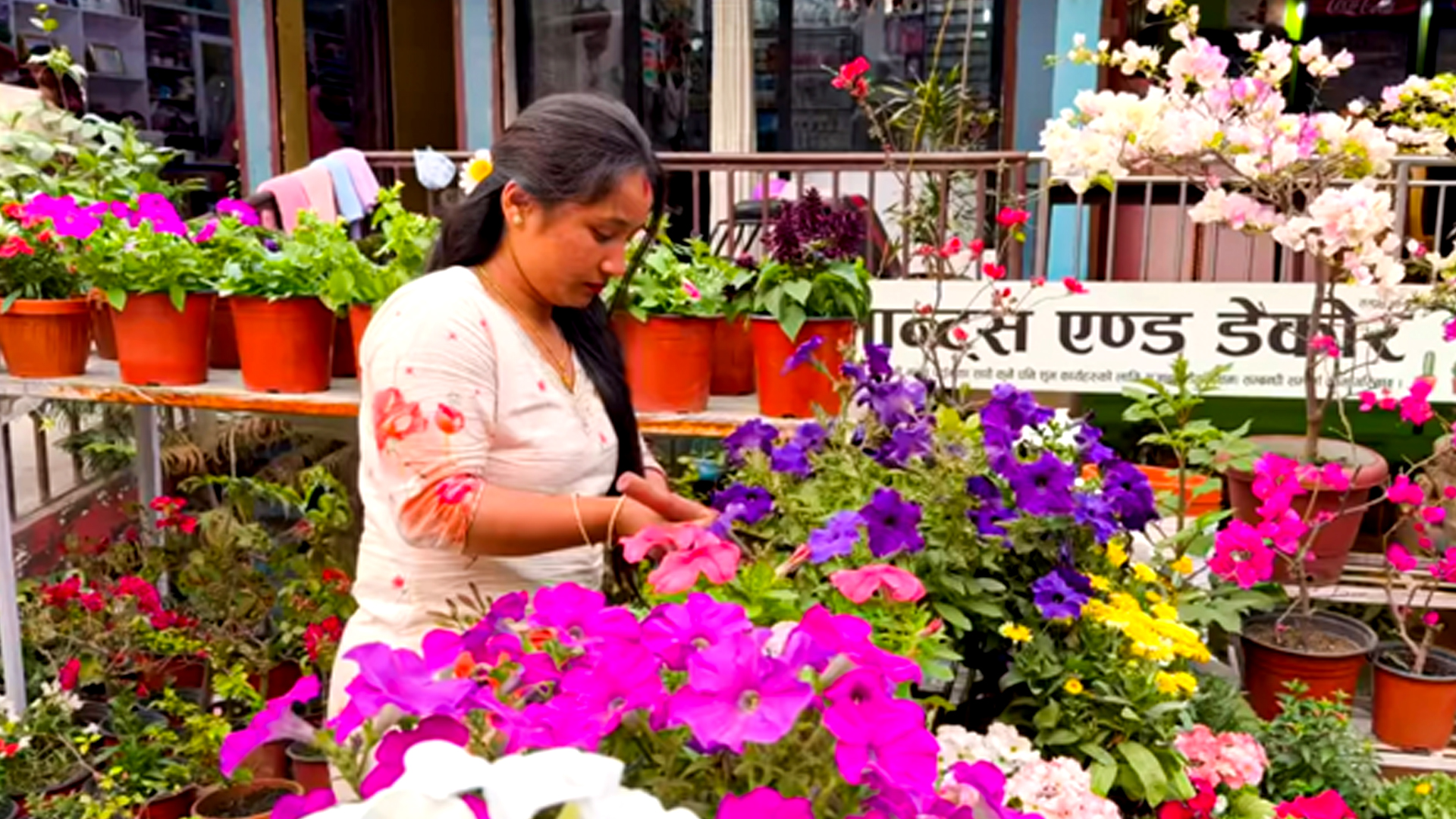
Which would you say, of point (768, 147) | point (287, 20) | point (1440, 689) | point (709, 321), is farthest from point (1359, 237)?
point (287, 20)

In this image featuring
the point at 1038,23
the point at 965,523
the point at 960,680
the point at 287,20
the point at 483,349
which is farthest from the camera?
the point at 287,20

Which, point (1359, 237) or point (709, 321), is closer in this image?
point (1359, 237)

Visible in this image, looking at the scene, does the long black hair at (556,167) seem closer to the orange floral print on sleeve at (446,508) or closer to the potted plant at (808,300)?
the orange floral print on sleeve at (446,508)

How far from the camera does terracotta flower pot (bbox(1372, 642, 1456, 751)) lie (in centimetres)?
275

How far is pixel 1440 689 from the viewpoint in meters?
2.74

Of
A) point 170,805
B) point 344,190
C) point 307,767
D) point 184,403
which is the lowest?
point 170,805

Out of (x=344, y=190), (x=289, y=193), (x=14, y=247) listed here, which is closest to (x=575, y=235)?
(x=14, y=247)

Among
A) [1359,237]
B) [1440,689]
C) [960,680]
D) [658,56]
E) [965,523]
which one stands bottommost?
[1440,689]

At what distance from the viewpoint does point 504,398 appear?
161cm

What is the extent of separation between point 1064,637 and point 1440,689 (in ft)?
4.63

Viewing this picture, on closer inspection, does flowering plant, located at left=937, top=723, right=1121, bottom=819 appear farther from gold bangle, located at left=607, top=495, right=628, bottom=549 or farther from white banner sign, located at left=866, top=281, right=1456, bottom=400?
white banner sign, located at left=866, top=281, right=1456, bottom=400

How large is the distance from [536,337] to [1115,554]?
3.29 feet

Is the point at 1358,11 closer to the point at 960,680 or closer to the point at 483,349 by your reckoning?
the point at 960,680

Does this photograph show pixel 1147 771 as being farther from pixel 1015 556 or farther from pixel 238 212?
pixel 238 212
